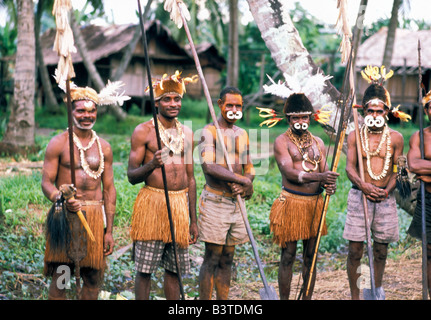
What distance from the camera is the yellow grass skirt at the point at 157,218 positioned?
4.11 meters

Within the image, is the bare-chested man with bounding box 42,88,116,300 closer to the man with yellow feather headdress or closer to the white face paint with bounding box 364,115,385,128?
the man with yellow feather headdress

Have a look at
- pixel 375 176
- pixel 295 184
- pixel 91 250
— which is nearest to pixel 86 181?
pixel 91 250

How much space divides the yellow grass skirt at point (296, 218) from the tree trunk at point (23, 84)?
20.7 feet

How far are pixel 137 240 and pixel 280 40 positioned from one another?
2734mm

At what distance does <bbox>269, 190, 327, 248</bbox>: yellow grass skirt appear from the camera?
4.50 m

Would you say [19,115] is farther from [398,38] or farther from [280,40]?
[398,38]

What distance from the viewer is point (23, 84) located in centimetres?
938

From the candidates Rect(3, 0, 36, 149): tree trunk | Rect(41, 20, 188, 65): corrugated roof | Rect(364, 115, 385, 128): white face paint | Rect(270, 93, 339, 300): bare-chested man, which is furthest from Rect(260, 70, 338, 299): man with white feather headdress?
Rect(41, 20, 188, 65): corrugated roof

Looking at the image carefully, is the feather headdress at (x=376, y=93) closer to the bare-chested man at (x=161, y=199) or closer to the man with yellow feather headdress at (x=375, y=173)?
the man with yellow feather headdress at (x=375, y=173)

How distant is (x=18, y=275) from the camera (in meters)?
4.92

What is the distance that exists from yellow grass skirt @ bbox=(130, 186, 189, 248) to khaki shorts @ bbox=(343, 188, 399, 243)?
146cm

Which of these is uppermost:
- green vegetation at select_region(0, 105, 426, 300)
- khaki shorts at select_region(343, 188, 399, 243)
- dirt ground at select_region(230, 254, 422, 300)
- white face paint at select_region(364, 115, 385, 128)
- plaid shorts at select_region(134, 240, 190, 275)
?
white face paint at select_region(364, 115, 385, 128)

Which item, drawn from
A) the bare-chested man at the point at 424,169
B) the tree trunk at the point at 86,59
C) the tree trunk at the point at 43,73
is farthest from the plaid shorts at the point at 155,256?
the tree trunk at the point at 43,73
